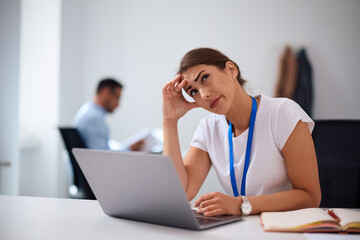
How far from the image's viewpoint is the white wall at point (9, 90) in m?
2.62

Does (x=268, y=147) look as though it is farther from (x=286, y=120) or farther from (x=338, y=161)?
(x=338, y=161)

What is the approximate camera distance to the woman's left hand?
106 centimetres

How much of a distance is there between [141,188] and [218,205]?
0.24 m

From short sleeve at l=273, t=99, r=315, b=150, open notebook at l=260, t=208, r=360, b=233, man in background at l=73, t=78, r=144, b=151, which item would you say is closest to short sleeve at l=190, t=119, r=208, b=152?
short sleeve at l=273, t=99, r=315, b=150

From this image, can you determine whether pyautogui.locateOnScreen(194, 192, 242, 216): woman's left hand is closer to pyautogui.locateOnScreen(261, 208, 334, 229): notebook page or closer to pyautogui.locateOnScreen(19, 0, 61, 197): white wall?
pyautogui.locateOnScreen(261, 208, 334, 229): notebook page

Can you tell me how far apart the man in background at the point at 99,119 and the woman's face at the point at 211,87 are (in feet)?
6.23

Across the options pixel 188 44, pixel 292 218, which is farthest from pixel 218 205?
pixel 188 44

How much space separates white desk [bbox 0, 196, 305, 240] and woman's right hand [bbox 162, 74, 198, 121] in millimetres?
564

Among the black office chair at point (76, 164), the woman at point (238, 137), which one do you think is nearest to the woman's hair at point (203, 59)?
the woman at point (238, 137)

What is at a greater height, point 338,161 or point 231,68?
point 231,68

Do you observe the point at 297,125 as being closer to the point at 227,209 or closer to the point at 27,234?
the point at 227,209

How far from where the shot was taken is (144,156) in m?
0.87

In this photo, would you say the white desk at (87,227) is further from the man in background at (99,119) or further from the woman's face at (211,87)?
the man in background at (99,119)

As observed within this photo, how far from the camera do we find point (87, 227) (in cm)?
96
